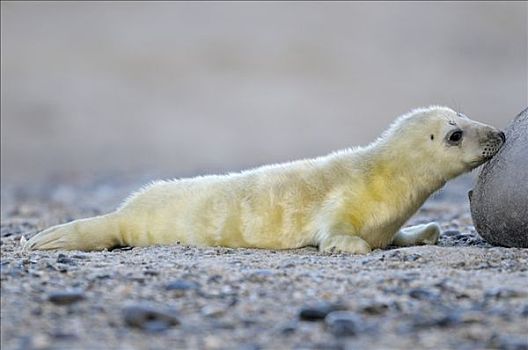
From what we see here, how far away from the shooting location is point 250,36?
28359 mm

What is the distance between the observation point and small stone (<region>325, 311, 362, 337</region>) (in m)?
4.39

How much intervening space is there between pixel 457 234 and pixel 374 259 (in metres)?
1.98

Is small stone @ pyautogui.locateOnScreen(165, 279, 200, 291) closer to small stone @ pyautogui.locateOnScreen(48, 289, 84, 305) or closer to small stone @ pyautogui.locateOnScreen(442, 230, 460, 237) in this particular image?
small stone @ pyautogui.locateOnScreen(48, 289, 84, 305)

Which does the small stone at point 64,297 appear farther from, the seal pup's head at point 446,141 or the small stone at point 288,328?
the seal pup's head at point 446,141

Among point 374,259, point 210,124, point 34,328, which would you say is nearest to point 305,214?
point 374,259

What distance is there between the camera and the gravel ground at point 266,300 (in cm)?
433

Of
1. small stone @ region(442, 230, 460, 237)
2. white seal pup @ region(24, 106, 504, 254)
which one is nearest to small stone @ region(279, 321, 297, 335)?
white seal pup @ region(24, 106, 504, 254)

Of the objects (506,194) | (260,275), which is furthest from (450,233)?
(260,275)

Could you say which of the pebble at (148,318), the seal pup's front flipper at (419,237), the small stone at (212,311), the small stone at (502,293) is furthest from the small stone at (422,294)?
the seal pup's front flipper at (419,237)

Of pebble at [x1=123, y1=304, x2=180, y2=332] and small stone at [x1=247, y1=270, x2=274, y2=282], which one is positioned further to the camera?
small stone at [x1=247, y1=270, x2=274, y2=282]

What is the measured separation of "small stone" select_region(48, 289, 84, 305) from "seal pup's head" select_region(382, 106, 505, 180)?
298cm

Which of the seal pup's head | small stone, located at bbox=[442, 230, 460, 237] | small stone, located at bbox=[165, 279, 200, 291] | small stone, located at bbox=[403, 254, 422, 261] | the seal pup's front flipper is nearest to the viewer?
small stone, located at bbox=[165, 279, 200, 291]

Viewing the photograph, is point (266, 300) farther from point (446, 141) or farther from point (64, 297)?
point (446, 141)

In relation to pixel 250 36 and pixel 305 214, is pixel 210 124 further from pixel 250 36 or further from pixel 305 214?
pixel 305 214
